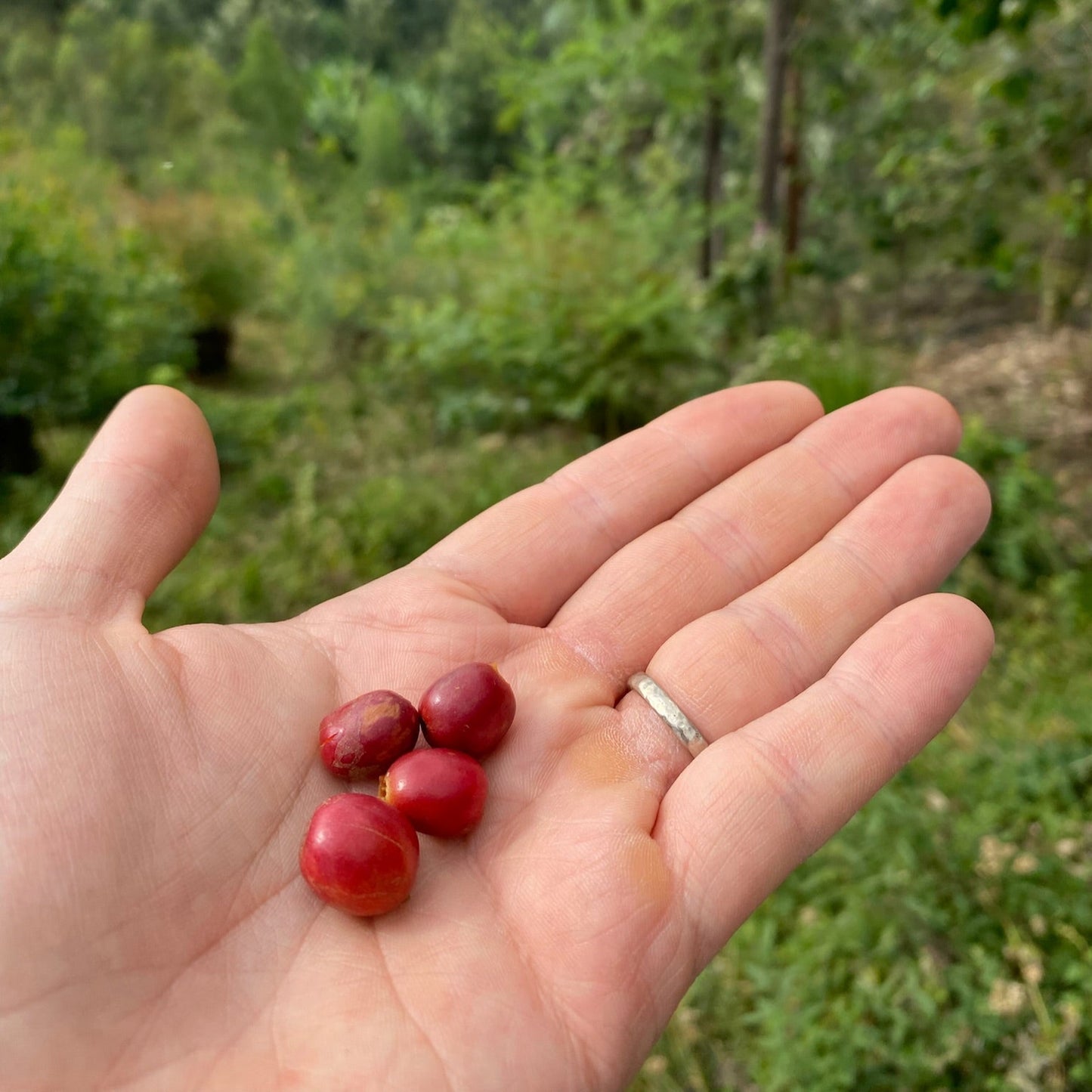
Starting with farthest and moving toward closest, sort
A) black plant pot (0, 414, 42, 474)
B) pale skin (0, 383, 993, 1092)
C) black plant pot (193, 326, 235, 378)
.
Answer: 1. black plant pot (193, 326, 235, 378)
2. black plant pot (0, 414, 42, 474)
3. pale skin (0, 383, 993, 1092)

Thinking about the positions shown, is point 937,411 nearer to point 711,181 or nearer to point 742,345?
point 742,345

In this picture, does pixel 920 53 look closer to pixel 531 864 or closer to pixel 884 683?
pixel 884 683

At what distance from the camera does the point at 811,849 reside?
5.90 ft

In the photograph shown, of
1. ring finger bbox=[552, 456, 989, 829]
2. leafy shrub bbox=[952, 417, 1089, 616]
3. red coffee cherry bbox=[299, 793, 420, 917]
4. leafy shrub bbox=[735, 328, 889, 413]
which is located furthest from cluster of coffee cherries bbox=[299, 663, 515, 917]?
leafy shrub bbox=[735, 328, 889, 413]

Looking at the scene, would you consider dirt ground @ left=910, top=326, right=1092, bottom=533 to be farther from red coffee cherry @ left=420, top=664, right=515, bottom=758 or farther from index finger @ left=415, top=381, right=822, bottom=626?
red coffee cherry @ left=420, top=664, right=515, bottom=758

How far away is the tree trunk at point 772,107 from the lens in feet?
18.0

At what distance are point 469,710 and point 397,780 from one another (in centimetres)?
19

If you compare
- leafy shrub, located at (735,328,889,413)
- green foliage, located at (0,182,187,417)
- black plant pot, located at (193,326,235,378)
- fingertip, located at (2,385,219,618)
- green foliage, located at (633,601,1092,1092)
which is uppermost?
fingertip, located at (2,385,219,618)

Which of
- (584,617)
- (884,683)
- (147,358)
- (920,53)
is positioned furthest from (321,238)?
(884,683)

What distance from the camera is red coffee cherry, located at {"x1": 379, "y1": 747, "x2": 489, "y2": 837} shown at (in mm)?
1739

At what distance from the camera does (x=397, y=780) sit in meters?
1.81

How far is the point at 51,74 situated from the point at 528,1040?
46.6 ft

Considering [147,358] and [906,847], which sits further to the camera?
[147,358]

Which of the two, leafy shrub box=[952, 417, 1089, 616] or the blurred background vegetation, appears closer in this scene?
the blurred background vegetation
